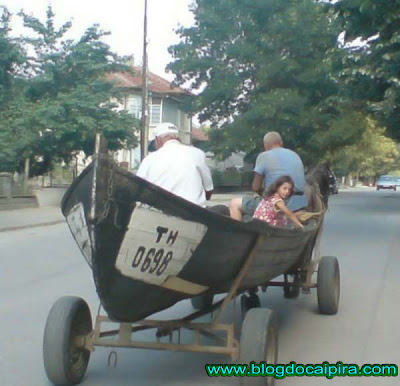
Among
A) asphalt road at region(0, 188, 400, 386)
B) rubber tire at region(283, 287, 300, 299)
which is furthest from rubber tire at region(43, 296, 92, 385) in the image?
rubber tire at region(283, 287, 300, 299)

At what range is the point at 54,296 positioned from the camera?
9469 mm

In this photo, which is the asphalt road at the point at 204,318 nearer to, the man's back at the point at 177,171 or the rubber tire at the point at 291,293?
the rubber tire at the point at 291,293

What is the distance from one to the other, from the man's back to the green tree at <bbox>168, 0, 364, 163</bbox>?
102 ft

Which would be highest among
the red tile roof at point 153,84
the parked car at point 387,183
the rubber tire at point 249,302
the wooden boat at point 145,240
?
the red tile roof at point 153,84

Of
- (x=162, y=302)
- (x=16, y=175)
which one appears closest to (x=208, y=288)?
(x=162, y=302)

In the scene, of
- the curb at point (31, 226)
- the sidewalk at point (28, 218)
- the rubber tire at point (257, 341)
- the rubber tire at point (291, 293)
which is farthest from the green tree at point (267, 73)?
the rubber tire at point (257, 341)

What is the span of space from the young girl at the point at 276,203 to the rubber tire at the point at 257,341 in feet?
5.62

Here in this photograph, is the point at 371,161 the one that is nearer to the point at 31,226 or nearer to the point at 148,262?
the point at 31,226

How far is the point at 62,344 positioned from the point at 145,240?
1157 mm

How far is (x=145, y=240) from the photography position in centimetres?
473

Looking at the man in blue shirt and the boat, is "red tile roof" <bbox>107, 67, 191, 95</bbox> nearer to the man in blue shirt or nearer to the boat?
the man in blue shirt

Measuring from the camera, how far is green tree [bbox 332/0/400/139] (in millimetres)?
14562

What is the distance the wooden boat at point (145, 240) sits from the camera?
4.57 m

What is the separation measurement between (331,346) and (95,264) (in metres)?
3.00
